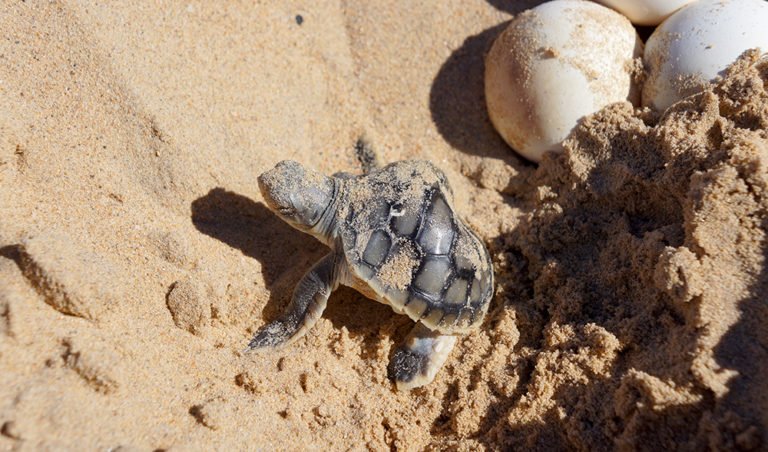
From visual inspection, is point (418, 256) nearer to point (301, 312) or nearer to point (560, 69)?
point (301, 312)

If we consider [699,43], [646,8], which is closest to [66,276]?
[699,43]

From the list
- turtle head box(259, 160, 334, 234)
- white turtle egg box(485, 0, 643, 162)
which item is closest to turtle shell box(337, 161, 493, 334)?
turtle head box(259, 160, 334, 234)

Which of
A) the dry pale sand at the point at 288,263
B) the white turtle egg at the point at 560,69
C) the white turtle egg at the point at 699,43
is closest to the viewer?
the dry pale sand at the point at 288,263

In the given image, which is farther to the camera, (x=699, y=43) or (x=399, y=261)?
(x=699, y=43)

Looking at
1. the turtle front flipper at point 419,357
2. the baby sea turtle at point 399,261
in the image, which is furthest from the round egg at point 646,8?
the turtle front flipper at point 419,357

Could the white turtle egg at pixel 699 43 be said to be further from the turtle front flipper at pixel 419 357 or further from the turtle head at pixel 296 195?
the turtle head at pixel 296 195

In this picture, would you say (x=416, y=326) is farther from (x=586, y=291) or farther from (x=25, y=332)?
(x=25, y=332)

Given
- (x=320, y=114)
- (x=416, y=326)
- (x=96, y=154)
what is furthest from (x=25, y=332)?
(x=320, y=114)
